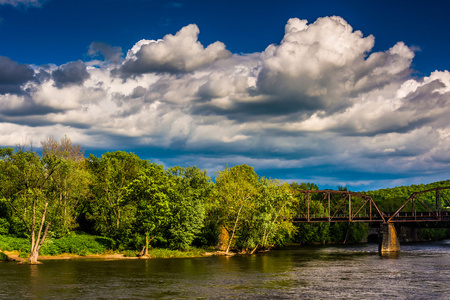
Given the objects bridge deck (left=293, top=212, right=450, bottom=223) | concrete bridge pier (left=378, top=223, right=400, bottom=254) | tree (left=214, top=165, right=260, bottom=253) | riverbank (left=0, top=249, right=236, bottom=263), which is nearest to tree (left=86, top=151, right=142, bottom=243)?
riverbank (left=0, top=249, right=236, bottom=263)

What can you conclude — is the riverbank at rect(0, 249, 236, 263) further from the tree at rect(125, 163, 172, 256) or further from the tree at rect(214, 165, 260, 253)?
the tree at rect(214, 165, 260, 253)

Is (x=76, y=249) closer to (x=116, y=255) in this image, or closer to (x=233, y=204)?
(x=116, y=255)

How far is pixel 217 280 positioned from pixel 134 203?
39.0 meters

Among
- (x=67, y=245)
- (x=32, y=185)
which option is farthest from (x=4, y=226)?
(x=32, y=185)

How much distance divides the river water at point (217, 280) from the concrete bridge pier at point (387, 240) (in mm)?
41559

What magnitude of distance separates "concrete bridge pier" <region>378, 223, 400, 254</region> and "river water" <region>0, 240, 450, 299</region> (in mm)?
41559

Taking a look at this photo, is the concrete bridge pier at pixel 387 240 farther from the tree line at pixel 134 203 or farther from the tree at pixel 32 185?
the tree at pixel 32 185

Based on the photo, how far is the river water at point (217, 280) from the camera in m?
49.1

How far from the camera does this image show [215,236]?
107500 millimetres

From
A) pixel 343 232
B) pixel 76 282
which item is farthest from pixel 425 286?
pixel 343 232

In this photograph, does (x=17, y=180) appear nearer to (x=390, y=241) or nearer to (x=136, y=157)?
(x=136, y=157)

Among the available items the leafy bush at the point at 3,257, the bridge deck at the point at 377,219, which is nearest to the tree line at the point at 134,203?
the leafy bush at the point at 3,257

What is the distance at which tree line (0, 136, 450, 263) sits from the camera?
7544cm

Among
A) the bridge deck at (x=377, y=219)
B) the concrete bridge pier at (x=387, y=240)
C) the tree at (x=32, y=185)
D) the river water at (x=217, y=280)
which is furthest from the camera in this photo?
the bridge deck at (x=377, y=219)
